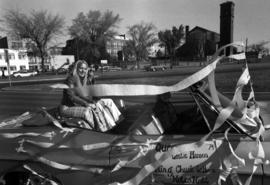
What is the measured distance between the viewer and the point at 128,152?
1.96 meters

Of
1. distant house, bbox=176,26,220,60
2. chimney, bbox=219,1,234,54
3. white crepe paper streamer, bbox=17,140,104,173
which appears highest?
distant house, bbox=176,26,220,60

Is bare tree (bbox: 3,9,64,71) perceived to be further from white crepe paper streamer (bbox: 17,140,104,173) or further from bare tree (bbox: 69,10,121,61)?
white crepe paper streamer (bbox: 17,140,104,173)

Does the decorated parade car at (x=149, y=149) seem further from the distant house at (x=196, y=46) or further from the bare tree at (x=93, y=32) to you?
the distant house at (x=196, y=46)

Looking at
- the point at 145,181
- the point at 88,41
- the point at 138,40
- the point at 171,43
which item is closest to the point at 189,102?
the point at 145,181

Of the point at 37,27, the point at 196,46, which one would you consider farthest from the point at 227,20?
the point at 196,46

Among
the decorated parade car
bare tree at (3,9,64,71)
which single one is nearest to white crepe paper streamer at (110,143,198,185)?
the decorated parade car

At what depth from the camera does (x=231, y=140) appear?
190 cm

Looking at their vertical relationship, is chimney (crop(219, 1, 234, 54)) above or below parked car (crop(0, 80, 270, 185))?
above

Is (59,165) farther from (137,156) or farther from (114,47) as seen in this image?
(114,47)

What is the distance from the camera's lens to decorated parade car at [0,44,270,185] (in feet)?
6.07

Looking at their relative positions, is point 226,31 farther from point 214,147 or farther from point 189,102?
point 214,147

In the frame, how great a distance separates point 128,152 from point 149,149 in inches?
6.4

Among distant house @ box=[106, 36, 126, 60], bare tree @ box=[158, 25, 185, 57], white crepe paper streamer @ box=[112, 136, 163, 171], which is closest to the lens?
white crepe paper streamer @ box=[112, 136, 163, 171]

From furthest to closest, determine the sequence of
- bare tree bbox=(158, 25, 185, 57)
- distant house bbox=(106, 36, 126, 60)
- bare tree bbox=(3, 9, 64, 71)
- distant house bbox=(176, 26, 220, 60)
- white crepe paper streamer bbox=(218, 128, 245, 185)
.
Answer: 1. bare tree bbox=(158, 25, 185, 57)
2. distant house bbox=(106, 36, 126, 60)
3. distant house bbox=(176, 26, 220, 60)
4. bare tree bbox=(3, 9, 64, 71)
5. white crepe paper streamer bbox=(218, 128, 245, 185)
